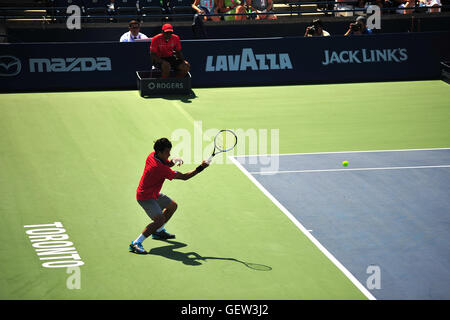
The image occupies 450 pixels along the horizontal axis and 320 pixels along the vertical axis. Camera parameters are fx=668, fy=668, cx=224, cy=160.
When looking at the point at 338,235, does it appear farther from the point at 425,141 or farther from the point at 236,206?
the point at 425,141

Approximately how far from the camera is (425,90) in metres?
21.4

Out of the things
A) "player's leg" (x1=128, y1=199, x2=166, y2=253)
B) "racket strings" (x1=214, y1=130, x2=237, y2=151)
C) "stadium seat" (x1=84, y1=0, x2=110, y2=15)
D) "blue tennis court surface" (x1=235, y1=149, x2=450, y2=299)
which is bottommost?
"racket strings" (x1=214, y1=130, x2=237, y2=151)

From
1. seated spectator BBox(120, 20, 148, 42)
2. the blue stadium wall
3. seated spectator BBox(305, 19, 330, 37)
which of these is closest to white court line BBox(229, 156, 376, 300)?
the blue stadium wall

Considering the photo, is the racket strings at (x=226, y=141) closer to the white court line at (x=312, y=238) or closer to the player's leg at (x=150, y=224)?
the white court line at (x=312, y=238)

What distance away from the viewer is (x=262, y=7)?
24969 mm

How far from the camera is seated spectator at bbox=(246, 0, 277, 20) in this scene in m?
24.8

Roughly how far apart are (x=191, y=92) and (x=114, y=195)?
916cm

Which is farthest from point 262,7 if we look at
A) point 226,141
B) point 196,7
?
point 226,141

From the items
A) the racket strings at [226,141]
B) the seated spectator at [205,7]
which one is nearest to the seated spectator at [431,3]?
the seated spectator at [205,7]

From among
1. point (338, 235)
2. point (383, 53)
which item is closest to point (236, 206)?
point (338, 235)

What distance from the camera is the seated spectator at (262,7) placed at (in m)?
24.8

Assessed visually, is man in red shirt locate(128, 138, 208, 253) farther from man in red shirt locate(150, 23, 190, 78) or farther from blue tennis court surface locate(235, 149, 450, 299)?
man in red shirt locate(150, 23, 190, 78)

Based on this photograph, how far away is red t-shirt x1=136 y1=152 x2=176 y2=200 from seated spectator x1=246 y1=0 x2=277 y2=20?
1622cm

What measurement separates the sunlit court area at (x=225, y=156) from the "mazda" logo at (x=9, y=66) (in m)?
0.03
